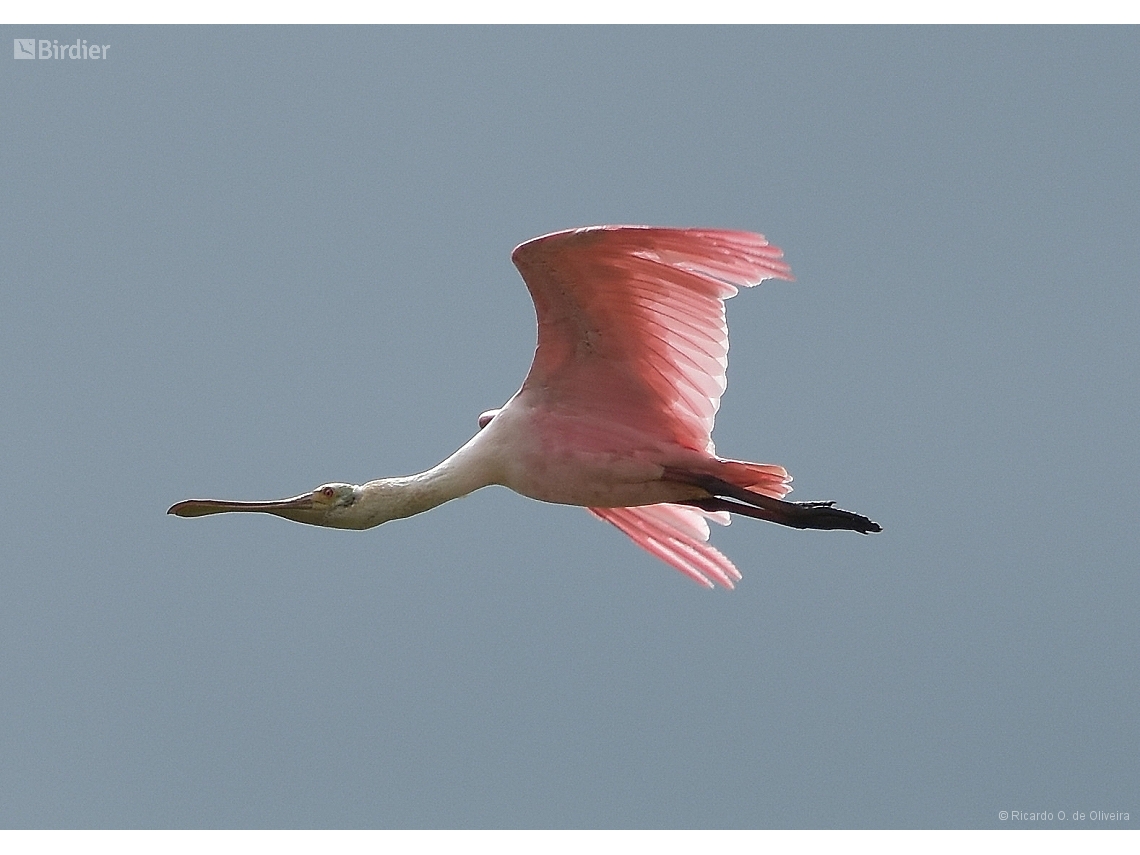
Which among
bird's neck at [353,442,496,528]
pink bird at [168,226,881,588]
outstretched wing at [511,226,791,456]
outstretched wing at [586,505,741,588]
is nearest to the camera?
outstretched wing at [511,226,791,456]

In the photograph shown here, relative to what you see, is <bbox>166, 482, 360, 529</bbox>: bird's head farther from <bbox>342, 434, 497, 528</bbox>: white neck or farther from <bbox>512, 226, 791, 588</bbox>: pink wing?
<bbox>512, 226, 791, 588</bbox>: pink wing

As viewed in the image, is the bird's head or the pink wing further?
the bird's head

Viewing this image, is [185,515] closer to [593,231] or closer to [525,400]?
[525,400]

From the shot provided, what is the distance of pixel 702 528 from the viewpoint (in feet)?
46.6

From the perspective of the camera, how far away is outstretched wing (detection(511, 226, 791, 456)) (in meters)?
12.3

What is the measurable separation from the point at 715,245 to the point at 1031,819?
5.35 meters

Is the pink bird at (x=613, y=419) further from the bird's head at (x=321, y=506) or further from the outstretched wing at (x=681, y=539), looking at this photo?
the outstretched wing at (x=681, y=539)

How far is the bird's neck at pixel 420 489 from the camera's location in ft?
43.8

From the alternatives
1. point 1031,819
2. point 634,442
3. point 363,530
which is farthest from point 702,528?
point 1031,819

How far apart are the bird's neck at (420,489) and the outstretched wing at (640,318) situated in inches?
24.1

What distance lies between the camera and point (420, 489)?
44.0 feet

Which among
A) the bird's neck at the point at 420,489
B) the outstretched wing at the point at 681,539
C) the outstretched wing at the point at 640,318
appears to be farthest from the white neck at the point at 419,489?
the outstretched wing at the point at 681,539

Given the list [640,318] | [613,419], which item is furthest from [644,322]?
[613,419]

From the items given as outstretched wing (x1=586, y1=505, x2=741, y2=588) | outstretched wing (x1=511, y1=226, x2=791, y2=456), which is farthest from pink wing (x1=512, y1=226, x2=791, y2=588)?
outstretched wing (x1=586, y1=505, x2=741, y2=588)
